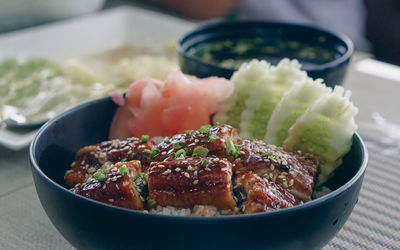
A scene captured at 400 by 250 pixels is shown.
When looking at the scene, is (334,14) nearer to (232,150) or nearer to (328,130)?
(328,130)

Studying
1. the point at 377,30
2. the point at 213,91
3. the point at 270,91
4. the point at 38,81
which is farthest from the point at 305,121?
the point at 377,30

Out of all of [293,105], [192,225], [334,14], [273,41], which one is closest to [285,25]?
[273,41]

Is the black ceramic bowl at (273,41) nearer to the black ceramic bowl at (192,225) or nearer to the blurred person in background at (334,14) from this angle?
the black ceramic bowl at (192,225)

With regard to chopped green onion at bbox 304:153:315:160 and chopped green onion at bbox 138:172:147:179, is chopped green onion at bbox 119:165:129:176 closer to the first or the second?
chopped green onion at bbox 138:172:147:179

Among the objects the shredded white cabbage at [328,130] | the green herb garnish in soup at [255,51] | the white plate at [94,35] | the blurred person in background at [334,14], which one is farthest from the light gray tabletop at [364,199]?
the blurred person in background at [334,14]

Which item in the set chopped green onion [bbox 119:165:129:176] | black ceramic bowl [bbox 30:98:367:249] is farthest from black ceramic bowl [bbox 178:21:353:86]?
black ceramic bowl [bbox 30:98:367:249]
